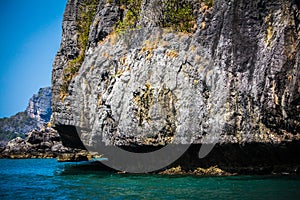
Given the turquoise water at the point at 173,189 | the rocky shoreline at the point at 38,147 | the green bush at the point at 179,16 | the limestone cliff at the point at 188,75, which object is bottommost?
the turquoise water at the point at 173,189

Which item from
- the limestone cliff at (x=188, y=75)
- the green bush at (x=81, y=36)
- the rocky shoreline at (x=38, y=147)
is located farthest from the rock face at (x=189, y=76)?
the rocky shoreline at (x=38, y=147)

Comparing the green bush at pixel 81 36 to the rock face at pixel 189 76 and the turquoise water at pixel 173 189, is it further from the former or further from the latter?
the turquoise water at pixel 173 189

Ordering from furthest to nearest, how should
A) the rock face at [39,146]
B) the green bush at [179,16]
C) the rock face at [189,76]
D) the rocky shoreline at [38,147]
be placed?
the rock face at [39,146] → the rocky shoreline at [38,147] → the green bush at [179,16] → the rock face at [189,76]

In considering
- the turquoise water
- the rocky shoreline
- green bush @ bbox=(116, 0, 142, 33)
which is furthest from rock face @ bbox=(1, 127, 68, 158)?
the turquoise water

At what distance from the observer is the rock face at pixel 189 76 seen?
78.2 feet

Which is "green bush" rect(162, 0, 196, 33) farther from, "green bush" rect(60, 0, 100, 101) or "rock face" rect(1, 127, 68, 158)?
"rock face" rect(1, 127, 68, 158)

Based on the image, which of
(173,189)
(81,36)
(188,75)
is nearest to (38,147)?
(81,36)

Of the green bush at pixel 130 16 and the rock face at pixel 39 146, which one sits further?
the rock face at pixel 39 146

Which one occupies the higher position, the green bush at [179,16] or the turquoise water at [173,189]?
the green bush at [179,16]

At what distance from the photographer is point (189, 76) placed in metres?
27.4

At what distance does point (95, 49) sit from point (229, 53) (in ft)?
46.7

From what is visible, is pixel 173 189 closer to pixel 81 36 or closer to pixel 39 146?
pixel 81 36

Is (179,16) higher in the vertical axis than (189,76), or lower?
higher

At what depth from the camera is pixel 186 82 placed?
27422 mm
